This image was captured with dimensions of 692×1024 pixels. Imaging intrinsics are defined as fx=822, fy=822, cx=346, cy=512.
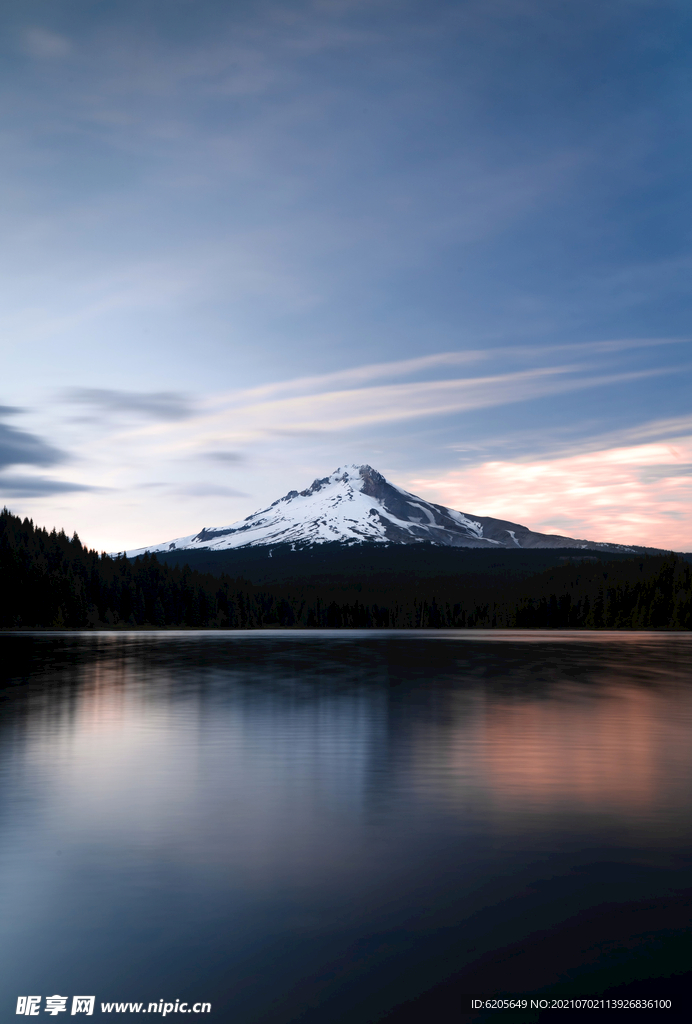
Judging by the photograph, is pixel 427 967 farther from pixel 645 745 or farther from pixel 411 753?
pixel 645 745

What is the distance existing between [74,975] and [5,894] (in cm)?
428

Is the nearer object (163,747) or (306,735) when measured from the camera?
(163,747)

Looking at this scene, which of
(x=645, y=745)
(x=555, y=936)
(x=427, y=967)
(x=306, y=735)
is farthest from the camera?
(x=306, y=735)

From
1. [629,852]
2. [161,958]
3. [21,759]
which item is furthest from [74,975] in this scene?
[21,759]

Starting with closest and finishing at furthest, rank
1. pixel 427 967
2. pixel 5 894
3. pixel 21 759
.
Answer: pixel 427 967 < pixel 5 894 < pixel 21 759

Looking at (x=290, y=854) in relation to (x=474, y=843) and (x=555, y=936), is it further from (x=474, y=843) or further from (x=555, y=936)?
(x=555, y=936)

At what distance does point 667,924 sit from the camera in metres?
13.0

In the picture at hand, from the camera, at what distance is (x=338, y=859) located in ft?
56.1

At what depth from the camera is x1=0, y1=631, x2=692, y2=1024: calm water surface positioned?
1141cm

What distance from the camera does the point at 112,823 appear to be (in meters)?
20.6

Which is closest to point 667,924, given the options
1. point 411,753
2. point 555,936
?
point 555,936

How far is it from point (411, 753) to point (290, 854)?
558 inches

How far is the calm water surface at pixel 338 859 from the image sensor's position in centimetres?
1141

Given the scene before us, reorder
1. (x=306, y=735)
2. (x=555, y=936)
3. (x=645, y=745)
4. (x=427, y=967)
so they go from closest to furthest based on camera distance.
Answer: (x=427, y=967) → (x=555, y=936) → (x=645, y=745) → (x=306, y=735)
